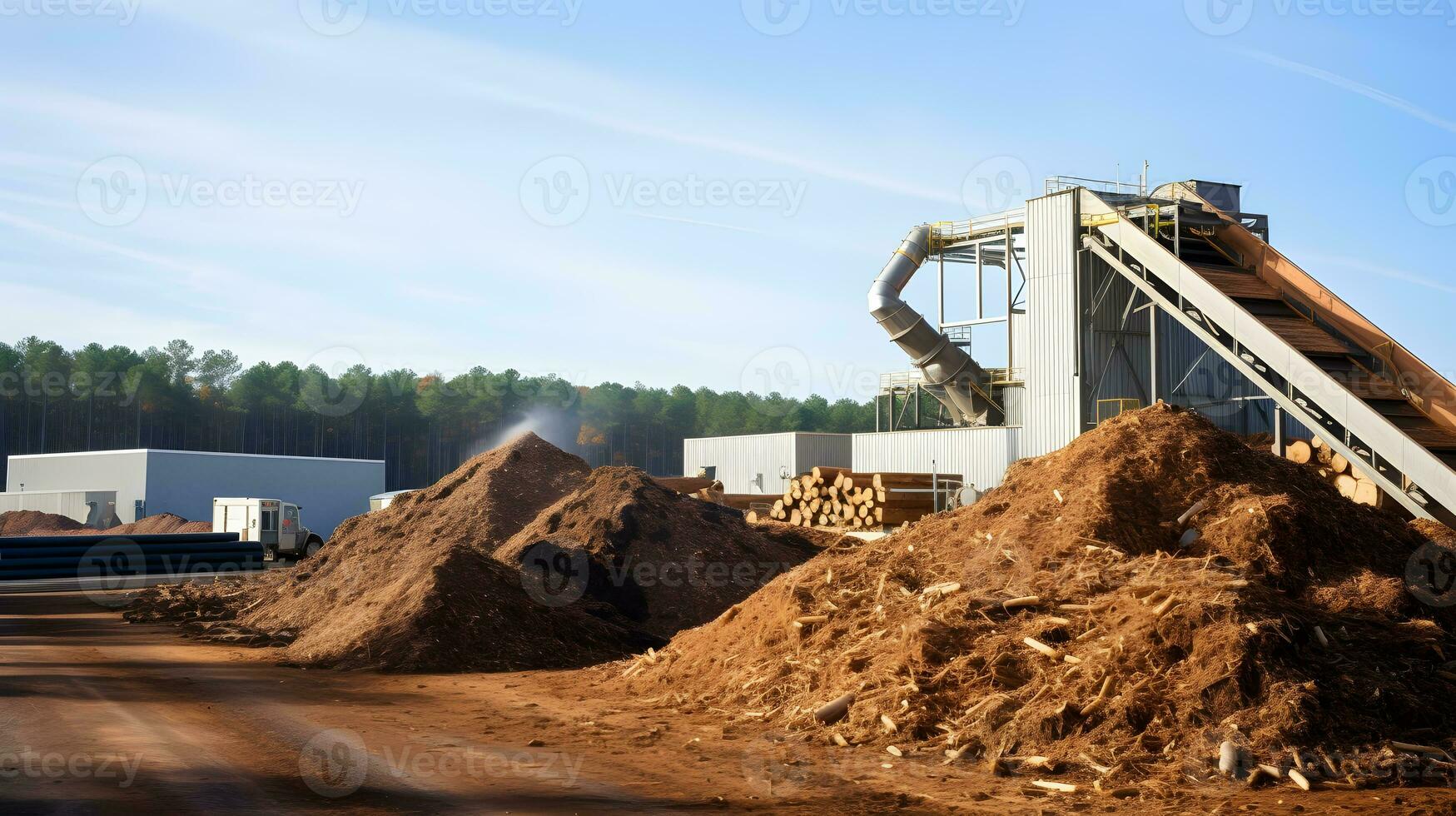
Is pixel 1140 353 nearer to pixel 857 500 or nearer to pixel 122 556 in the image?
pixel 857 500

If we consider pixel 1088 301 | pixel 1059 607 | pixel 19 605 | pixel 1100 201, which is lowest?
pixel 19 605

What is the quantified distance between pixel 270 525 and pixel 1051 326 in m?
27.0

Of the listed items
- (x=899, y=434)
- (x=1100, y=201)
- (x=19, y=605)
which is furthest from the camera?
(x=899, y=434)

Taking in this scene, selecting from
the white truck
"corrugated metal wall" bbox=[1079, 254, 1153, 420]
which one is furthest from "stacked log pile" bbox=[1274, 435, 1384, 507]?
the white truck

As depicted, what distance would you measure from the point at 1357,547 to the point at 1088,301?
22533 mm

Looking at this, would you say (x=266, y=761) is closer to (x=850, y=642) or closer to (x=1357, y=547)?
(x=850, y=642)

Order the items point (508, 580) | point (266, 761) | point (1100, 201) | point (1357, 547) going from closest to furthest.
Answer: point (266, 761), point (1357, 547), point (508, 580), point (1100, 201)

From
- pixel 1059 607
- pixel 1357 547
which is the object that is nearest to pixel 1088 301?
pixel 1357 547

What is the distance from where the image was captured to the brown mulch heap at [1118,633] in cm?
862

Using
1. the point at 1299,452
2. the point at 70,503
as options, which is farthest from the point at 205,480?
the point at 1299,452

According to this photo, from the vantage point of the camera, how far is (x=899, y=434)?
3953 centimetres

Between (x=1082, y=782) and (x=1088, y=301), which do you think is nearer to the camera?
(x=1082, y=782)

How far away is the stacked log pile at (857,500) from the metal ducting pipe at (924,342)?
999 cm

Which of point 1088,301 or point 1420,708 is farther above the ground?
point 1088,301
